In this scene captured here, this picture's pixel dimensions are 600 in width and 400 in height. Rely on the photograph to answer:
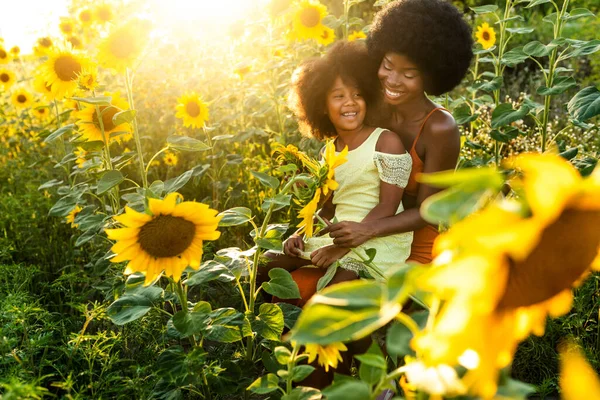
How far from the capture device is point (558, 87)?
87.1 inches

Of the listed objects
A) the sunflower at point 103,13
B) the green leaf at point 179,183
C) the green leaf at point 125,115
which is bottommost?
the green leaf at point 179,183

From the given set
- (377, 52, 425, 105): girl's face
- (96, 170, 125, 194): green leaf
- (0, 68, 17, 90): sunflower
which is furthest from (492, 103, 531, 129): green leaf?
(0, 68, 17, 90): sunflower

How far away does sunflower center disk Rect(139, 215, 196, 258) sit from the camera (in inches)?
50.2

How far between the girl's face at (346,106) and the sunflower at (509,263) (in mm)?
1583

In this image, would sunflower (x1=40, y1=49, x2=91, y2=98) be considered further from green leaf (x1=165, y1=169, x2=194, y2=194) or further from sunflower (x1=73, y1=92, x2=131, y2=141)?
green leaf (x1=165, y1=169, x2=194, y2=194)

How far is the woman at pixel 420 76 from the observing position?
201 centimetres

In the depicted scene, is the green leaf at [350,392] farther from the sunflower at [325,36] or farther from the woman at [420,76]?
the sunflower at [325,36]

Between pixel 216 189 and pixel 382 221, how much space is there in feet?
4.59

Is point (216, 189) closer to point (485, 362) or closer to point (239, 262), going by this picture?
point (239, 262)

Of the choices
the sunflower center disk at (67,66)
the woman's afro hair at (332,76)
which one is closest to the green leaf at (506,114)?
the woman's afro hair at (332,76)

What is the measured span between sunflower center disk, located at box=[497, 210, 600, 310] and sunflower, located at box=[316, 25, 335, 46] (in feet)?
9.24

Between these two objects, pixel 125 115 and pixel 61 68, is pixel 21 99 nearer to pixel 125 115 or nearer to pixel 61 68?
pixel 61 68

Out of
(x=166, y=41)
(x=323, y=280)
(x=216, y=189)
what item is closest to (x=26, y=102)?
(x=166, y=41)

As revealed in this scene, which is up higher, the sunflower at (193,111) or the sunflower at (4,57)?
the sunflower at (4,57)
